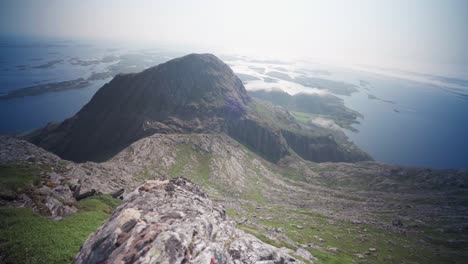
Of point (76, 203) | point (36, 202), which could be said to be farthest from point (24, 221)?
point (76, 203)

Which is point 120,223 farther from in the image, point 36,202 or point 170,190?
point 36,202

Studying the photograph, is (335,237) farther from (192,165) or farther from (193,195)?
(192,165)

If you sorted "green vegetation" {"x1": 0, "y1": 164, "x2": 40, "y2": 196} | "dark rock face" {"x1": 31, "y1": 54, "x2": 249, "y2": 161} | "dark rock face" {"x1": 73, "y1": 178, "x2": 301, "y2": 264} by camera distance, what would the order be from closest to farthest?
"dark rock face" {"x1": 73, "y1": 178, "x2": 301, "y2": 264}, "green vegetation" {"x1": 0, "y1": 164, "x2": 40, "y2": 196}, "dark rock face" {"x1": 31, "y1": 54, "x2": 249, "y2": 161}

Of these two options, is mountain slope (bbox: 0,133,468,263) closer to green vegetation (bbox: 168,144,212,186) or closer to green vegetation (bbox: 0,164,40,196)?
green vegetation (bbox: 168,144,212,186)

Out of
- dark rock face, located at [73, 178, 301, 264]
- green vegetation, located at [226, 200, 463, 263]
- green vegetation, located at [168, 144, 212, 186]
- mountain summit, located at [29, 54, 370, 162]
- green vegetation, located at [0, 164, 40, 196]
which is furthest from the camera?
mountain summit, located at [29, 54, 370, 162]

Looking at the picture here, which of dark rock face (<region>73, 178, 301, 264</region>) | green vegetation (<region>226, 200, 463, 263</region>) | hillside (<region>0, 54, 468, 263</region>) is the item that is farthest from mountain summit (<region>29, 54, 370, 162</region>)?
dark rock face (<region>73, 178, 301, 264</region>)

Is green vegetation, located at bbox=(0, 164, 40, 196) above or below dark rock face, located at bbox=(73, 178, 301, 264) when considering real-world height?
below
